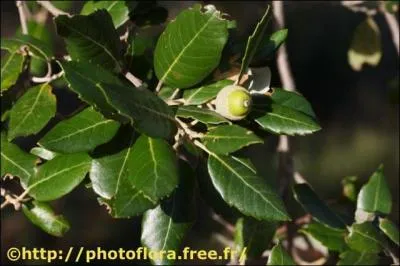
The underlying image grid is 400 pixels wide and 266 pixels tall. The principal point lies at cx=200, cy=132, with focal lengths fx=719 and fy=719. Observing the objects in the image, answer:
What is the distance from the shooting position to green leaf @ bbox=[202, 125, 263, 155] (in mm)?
947

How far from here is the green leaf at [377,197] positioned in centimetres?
133

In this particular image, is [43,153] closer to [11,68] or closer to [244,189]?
[11,68]

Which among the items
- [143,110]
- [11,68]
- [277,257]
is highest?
[143,110]

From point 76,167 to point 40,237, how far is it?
7.59 feet

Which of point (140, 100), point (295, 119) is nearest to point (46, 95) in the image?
point (140, 100)

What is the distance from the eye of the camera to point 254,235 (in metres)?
1.37

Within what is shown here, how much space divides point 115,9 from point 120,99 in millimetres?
471

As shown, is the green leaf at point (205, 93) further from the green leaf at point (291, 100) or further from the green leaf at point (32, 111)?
the green leaf at point (32, 111)

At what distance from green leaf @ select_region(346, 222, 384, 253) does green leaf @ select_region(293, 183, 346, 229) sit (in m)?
0.09

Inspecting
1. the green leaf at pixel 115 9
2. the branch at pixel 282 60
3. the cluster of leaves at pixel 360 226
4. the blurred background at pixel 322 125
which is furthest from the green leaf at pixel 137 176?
the blurred background at pixel 322 125

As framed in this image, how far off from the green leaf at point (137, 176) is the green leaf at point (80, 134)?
34 mm

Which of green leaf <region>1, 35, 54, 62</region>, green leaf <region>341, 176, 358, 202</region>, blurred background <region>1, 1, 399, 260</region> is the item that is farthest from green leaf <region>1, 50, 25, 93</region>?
blurred background <region>1, 1, 399, 260</region>

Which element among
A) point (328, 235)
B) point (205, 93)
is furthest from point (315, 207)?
point (205, 93)

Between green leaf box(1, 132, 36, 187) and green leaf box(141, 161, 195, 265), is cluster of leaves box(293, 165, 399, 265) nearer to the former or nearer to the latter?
green leaf box(141, 161, 195, 265)
